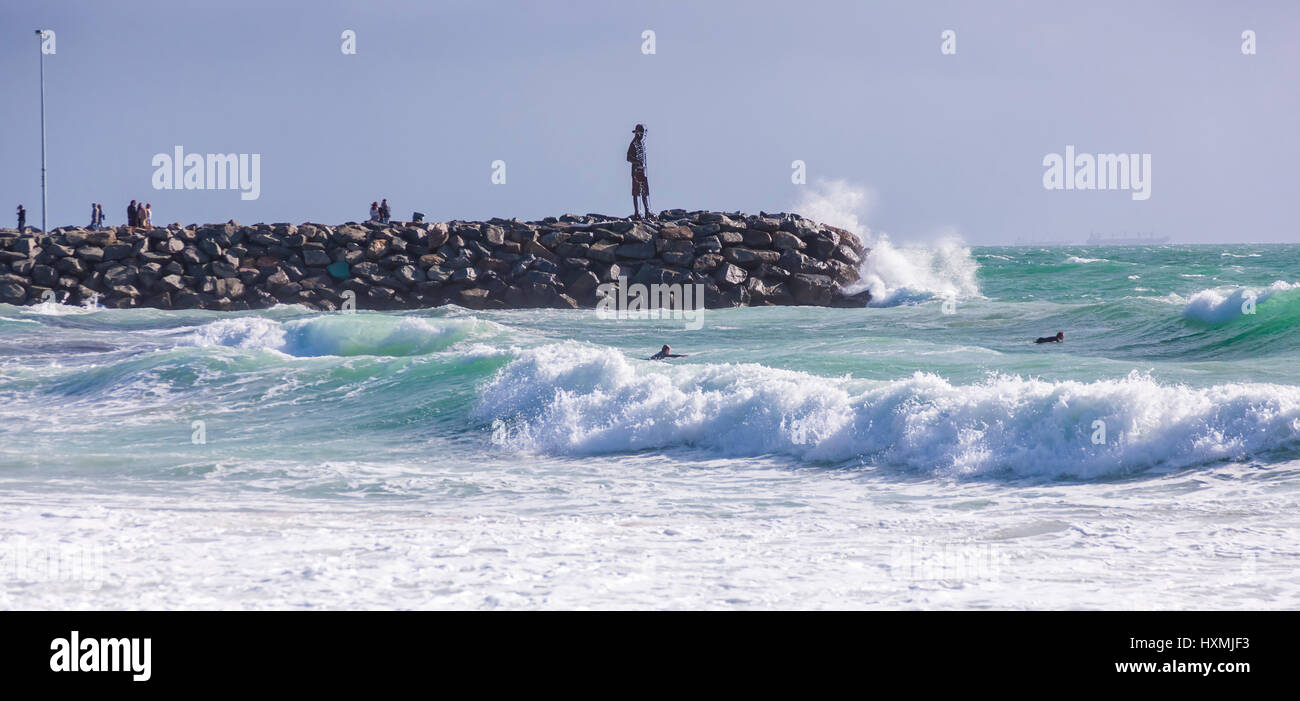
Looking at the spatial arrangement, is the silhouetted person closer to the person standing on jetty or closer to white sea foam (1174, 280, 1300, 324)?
the person standing on jetty

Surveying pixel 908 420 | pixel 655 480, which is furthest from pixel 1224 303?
pixel 655 480

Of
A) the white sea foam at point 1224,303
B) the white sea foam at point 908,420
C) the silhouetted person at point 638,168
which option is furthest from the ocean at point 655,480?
the silhouetted person at point 638,168

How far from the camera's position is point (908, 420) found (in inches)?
398

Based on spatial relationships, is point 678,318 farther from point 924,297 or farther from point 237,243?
point 237,243

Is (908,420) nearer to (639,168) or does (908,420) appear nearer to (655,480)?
(655,480)

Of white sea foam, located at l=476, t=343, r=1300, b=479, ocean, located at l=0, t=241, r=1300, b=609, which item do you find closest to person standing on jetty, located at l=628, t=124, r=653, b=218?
ocean, located at l=0, t=241, r=1300, b=609

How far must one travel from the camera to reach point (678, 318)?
82.9 feet

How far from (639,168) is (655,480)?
19116 mm

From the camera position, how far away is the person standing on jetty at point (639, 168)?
26.2 meters

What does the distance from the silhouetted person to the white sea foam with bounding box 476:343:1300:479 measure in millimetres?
14069

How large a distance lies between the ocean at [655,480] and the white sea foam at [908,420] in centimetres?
3

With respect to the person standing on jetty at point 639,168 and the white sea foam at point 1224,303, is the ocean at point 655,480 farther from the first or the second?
the person standing on jetty at point 639,168
